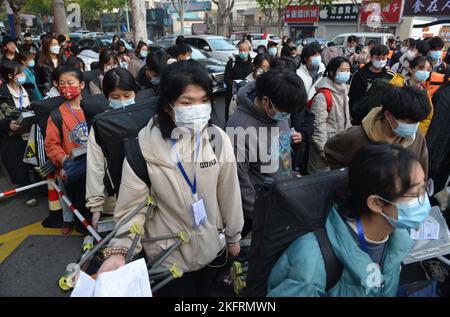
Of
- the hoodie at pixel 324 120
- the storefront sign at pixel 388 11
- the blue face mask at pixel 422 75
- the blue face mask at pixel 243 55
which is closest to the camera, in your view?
the hoodie at pixel 324 120

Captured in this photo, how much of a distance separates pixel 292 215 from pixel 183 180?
59 centimetres

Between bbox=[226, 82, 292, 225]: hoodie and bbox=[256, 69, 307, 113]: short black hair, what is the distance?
0.15 metres

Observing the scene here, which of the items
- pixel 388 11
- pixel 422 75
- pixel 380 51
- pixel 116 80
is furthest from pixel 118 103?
pixel 388 11

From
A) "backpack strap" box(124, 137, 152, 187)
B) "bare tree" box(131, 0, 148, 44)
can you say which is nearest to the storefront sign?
"bare tree" box(131, 0, 148, 44)

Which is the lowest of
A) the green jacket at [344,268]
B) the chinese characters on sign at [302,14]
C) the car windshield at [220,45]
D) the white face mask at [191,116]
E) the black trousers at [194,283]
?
the black trousers at [194,283]

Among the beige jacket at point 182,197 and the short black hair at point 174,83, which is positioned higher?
the short black hair at point 174,83

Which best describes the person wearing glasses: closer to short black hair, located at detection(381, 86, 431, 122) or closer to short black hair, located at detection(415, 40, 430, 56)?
short black hair, located at detection(381, 86, 431, 122)

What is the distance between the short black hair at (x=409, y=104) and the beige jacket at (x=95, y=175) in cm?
196

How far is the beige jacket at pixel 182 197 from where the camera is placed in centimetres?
165

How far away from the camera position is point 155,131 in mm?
1691

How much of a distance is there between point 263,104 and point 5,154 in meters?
3.48

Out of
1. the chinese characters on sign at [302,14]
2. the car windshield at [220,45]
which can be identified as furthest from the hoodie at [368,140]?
the chinese characters on sign at [302,14]

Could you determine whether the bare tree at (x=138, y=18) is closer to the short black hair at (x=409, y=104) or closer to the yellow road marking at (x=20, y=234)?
the yellow road marking at (x=20, y=234)

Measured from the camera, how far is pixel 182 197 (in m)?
1.70
